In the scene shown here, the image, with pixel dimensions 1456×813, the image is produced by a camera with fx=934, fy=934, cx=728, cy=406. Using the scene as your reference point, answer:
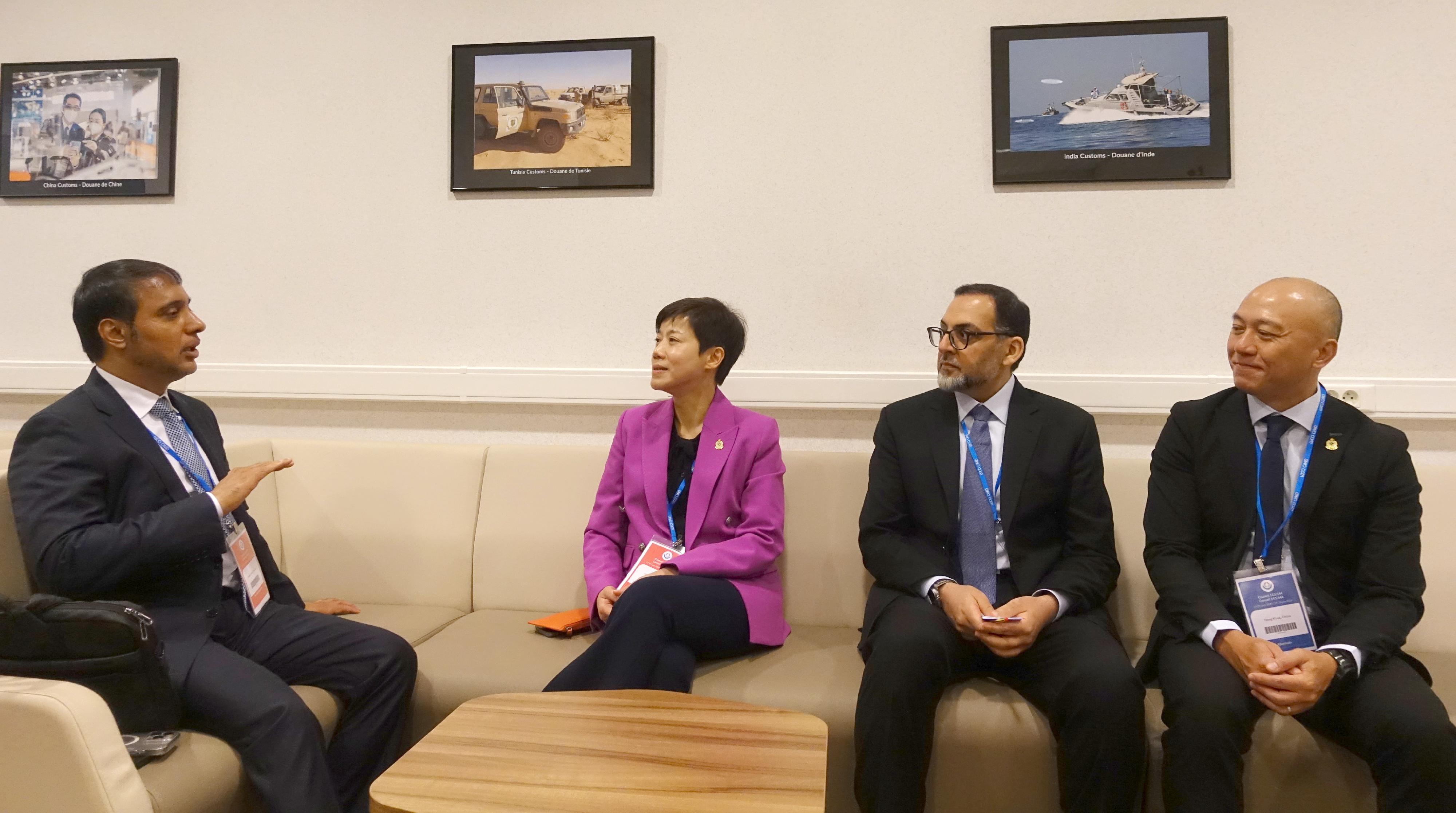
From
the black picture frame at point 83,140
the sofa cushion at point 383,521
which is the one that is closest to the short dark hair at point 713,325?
the sofa cushion at point 383,521

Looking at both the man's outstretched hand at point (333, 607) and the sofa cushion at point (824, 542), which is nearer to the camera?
the man's outstretched hand at point (333, 607)

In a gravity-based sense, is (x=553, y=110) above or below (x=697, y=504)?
above

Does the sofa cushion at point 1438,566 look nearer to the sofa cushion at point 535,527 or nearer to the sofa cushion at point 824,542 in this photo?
the sofa cushion at point 824,542

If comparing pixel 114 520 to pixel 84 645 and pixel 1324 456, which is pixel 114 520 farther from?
pixel 1324 456

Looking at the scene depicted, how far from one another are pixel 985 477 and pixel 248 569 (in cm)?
192

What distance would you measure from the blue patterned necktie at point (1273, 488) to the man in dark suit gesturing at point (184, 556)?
6.96 ft

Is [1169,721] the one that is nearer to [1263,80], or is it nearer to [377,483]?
[1263,80]

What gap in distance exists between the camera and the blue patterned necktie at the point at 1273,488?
2.23 meters

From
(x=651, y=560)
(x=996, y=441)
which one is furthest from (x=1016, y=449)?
(x=651, y=560)

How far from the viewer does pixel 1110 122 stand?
9.87 feet

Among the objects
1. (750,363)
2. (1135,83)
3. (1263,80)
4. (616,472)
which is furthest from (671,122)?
(1263,80)

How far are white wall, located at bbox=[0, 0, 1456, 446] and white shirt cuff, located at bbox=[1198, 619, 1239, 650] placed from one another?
101 centimetres

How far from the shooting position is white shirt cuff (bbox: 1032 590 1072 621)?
7.61 ft

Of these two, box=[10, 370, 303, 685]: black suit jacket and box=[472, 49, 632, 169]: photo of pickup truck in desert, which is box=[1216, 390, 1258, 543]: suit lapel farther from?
box=[10, 370, 303, 685]: black suit jacket
